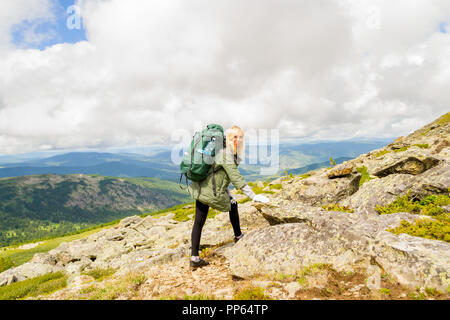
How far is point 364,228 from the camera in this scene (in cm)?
864

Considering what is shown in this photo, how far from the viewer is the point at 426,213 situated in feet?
35.7

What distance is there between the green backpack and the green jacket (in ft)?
0.66

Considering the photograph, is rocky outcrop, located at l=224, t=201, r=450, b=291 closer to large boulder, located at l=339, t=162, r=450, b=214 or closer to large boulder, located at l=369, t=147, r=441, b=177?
large boulder, located at l=339, t=162, r=450, b=214

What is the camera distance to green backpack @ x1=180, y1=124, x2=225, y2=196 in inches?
315

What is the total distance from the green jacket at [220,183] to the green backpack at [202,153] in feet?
A: 0.66

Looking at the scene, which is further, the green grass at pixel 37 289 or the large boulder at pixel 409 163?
the large boulder at pixel 409 163

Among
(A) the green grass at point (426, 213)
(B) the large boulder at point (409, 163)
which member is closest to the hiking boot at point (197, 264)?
(A) the green grass at point (426, 213)

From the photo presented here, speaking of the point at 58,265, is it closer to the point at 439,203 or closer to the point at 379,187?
the point at 379,187

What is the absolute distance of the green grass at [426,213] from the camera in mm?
7961

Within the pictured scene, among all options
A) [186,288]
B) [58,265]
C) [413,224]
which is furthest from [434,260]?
[58,265]

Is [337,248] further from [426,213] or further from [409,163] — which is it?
[409,163]

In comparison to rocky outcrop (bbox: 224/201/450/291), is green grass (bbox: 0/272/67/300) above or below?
below

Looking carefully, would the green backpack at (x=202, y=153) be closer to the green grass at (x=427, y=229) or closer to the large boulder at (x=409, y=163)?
the green grass at (x=427, y=229)

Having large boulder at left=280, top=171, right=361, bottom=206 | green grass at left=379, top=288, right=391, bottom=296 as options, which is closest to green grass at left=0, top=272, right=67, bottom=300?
green grass at left=379, top=288, right=391, bottom=296
